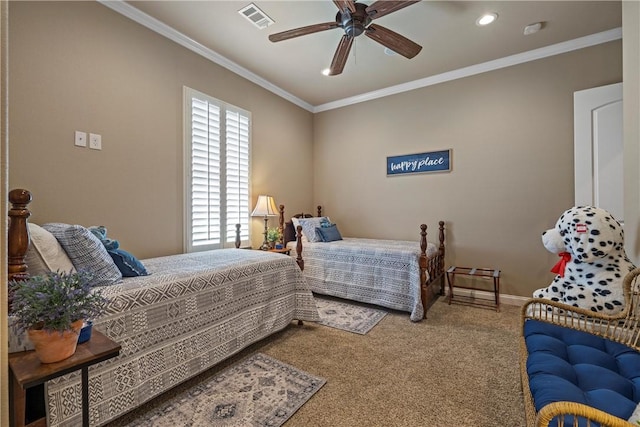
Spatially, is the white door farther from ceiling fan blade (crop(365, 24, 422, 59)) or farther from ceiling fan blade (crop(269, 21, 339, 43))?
ceiling fan blade (crop(269, 21, 339, 43))

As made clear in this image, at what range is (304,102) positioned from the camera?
4.68 metres

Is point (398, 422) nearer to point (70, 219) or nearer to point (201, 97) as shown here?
point (70, 219)

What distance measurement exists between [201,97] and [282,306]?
2.39m

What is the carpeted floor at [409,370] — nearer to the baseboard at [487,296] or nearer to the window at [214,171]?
the baseboard at [487,296]

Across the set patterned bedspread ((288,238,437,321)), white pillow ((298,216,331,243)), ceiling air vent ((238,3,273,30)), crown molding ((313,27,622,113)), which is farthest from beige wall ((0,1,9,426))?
crown molding ((313,27,622,113))

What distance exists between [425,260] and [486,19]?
237 cm

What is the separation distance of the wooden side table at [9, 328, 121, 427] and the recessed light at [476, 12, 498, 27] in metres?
3.60

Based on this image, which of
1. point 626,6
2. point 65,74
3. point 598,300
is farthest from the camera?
point 65,74

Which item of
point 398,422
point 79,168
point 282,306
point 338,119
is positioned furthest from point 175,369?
point 338,119

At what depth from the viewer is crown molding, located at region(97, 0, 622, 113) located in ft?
8.44

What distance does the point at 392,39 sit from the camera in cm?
236

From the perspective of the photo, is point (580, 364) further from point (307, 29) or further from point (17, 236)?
point (307, 29)

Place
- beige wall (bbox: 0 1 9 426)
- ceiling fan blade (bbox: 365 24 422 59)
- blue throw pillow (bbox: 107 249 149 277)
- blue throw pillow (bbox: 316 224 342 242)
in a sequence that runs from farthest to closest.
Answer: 1. blue throw pillow (bbox: 316 224 342 242)
2. ceiling fan blade (bbox: 365 24 422 59)
3. blue throw pillow (bbox: 107 249 149 277)
4. beige wall (bbox: 0 1 9 426)

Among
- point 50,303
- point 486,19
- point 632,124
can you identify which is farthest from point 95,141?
point 632,124
